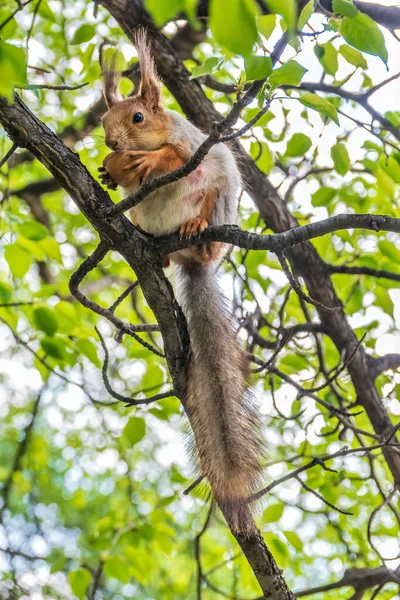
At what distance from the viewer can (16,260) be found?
6.10 feet

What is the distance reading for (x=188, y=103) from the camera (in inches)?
102

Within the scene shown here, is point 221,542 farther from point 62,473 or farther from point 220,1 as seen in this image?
point 220,1

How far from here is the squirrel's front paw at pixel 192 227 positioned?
5.92 ft

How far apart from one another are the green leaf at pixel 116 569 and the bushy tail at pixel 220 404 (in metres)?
0.77

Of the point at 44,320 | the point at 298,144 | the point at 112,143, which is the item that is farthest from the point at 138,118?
the point at 44,320

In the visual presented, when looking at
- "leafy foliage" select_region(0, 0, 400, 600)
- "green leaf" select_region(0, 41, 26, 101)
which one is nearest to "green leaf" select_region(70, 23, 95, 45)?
"leafy foliage" select_region(0, 0, 400, 600)

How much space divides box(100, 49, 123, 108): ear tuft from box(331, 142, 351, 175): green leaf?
2.42 feet

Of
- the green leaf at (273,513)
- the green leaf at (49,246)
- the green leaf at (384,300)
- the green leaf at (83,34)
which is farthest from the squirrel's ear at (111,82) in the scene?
the green leaf at (273,513)

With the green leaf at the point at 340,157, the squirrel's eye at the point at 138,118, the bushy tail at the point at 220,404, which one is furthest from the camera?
the green leaf at the point at 340,157

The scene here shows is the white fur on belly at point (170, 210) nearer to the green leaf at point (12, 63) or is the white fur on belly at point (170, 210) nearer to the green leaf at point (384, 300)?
the green leaf at point (384, 300)

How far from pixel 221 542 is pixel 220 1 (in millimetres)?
4739

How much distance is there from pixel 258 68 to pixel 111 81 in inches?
50.7

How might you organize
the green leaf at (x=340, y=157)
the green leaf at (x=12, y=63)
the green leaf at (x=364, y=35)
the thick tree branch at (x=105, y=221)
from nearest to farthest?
the green leaf at (x=12, y=63)
the green leaf at (x=364, y=35)
the thick tree branch at (x=105, y=221)
the green leaf at (x=340, y=157)

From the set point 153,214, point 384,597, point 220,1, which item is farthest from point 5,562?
point 220,1
